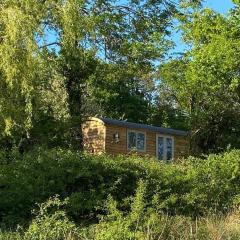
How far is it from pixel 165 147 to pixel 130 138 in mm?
3211

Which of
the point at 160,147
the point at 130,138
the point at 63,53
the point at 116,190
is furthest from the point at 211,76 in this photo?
the point at 160,147

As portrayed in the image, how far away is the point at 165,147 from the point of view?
1422 inches

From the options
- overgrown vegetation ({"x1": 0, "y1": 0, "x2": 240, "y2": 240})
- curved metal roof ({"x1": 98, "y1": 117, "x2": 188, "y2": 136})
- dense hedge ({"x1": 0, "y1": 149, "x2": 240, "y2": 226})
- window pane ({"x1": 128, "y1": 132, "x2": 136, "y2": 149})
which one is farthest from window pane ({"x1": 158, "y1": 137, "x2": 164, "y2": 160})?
dense hedge ({"x1": 0, "y1": 149, "x2": 240, "y2": 226})

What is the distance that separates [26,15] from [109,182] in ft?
20.5

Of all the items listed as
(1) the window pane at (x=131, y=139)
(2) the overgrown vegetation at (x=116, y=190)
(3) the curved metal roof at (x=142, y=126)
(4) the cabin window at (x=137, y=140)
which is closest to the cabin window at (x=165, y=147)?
(3) the curved metal roof at (x=142, y=126)

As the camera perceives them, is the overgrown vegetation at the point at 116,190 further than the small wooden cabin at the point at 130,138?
No

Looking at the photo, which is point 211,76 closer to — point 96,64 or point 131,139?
point 96,64

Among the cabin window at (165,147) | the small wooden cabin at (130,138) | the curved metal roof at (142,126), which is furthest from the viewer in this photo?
the cabin window at (165,147)

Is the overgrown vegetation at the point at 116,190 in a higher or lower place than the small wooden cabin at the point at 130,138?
lower

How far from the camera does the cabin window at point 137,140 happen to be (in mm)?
33875

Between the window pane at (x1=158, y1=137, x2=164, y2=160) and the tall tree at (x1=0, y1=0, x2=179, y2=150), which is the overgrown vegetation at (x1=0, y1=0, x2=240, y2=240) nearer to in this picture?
the tall tree at (x1=0, y1=0, x2=179, y2=150)

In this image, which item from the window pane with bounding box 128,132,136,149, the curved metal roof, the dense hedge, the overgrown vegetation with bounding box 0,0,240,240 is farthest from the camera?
the window pane with bounding box 128,132,136,149

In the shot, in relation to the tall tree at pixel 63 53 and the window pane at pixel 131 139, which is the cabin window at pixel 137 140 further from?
the tall tree at pixel 63 53

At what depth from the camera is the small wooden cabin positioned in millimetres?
32594
